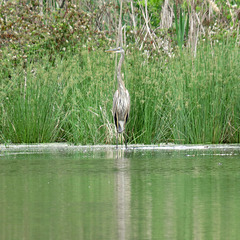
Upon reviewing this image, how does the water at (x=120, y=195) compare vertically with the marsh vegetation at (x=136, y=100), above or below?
below

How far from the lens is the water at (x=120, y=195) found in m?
4.28

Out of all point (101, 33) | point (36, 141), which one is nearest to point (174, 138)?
point (36, 141)

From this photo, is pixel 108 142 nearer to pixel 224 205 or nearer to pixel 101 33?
pixel 101 33

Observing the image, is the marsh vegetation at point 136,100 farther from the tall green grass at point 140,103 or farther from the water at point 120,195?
the water at point 120,195

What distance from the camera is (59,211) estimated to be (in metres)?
4.98

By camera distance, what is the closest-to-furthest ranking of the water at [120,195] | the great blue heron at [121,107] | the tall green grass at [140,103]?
the water at [120,195] < the great blue heron at [121,107] < the tall green grass at [140,103]

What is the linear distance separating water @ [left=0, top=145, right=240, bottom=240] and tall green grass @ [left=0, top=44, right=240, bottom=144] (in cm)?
167

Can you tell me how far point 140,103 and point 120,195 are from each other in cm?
569

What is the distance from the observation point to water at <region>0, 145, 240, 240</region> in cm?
428

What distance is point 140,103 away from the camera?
11383 mm

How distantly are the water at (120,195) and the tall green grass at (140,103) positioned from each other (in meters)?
1.67

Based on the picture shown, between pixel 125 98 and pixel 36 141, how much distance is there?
1.93m

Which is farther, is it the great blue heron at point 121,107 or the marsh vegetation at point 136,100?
the marsh vegetation at point 136,100

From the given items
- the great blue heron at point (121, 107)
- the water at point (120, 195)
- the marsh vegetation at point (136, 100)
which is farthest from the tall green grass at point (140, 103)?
the water at point (120, 195)
